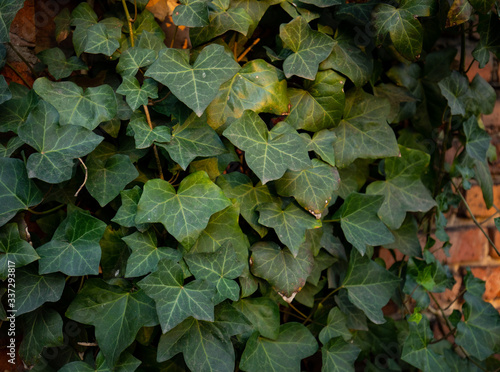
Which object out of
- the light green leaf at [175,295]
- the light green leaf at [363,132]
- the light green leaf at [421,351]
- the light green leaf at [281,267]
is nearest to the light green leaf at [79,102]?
the light green leaf at [175,295]

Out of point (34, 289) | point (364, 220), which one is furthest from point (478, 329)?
point (34, 289)

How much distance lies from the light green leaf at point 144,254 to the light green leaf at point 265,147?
24cm

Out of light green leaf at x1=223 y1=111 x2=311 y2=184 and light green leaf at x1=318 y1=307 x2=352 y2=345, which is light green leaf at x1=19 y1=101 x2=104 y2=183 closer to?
light green leaf at x1=223 y1=111 x2=311 y2=184

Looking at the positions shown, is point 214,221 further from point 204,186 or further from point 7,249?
point 7,249

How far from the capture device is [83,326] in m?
0.94

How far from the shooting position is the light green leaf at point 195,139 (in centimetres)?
89

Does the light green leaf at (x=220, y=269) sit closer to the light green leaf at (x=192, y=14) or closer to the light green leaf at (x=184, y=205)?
the light green leaf at (x=184, y=205)

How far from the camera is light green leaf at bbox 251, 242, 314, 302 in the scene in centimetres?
98

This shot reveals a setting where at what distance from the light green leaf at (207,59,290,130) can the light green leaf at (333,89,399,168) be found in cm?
20

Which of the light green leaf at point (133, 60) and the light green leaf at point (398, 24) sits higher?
the light green leaf at point (133, 60)

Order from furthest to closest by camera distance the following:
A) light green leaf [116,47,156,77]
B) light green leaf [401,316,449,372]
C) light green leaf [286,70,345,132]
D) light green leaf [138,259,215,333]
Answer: light green leaf [401,316,449,372] → light green leaf [286,70,345,132] → light green leaf [116,47,156,77] → light green leaf [138,259,215,333]

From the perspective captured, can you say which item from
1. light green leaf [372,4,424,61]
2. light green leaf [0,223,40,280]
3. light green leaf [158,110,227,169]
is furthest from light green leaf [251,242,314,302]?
light green leaf [372,4,424,61]

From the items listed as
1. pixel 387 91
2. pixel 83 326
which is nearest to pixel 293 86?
pixel 387 91

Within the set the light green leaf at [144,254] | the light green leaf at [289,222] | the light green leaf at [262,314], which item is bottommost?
the light green leaf at [262,314]
